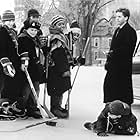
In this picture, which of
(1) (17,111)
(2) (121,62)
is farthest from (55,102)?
(2) (121,62)

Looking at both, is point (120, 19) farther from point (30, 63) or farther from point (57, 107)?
point (57, 107)

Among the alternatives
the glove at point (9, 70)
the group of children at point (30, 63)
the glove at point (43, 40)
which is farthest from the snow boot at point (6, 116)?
the glove at point (43, 40)

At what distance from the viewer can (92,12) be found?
3275 centimetres

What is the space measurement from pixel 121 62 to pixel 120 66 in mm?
62

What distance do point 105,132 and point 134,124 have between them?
0.41m

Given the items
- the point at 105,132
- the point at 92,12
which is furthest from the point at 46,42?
the point at 92,12

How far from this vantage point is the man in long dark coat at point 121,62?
5.88m

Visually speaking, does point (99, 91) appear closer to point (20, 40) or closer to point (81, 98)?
point (81, 98)

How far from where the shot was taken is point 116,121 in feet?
18.1

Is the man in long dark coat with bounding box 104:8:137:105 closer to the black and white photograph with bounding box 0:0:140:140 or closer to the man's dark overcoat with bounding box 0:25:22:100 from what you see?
the black and white photograph with bounding box 0:0:140:140

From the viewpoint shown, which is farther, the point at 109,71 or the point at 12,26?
the point at 12,26

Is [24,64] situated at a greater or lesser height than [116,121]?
greater

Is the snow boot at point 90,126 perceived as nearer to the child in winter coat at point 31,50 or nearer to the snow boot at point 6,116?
the child in winter coat at point 31,50

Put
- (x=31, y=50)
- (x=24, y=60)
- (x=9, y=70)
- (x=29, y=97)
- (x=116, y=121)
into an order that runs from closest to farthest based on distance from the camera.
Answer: (x=116, y=121), (x=9, y=70), (x=24, y=60), (x=31, y=50), (x=29, y=97)
